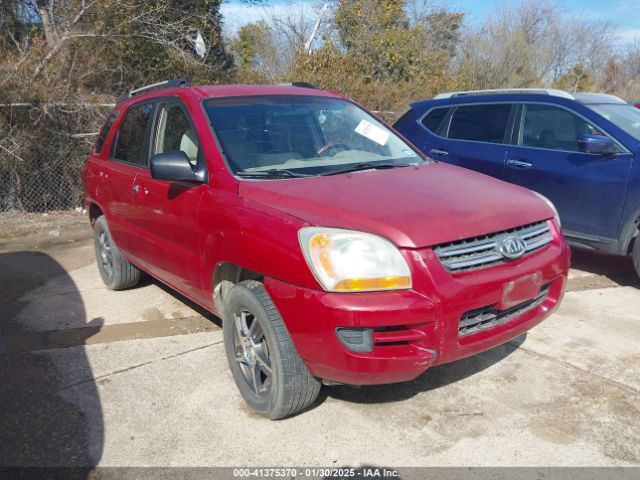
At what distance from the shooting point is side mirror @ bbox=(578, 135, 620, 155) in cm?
511

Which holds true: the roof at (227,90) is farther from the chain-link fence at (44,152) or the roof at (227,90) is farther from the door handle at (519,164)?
the chain-link fence at (44,152)

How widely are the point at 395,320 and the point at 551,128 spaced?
402cm

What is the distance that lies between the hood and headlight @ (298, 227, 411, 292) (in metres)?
0.06

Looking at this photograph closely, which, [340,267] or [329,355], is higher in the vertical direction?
[340,267]

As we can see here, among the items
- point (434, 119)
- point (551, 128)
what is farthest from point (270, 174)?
point (434, 119)

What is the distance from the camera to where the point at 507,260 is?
9.40 feet

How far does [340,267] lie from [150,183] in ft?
6.67

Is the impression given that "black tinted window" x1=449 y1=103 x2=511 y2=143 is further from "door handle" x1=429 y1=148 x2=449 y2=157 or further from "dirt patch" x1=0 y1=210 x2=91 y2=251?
"dirt patch" x1=0 y1=210 x2=91 y2=251

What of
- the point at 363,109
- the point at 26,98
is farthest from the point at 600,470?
the point at 26,98

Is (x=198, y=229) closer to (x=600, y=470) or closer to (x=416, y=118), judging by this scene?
(x=600, y=470)

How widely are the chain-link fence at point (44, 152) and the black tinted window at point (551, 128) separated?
6.27 m

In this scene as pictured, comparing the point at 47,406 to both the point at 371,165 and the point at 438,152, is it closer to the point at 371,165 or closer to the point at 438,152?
the point at 371,165

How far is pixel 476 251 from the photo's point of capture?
277 cm

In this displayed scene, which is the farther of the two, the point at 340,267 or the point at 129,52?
the point at 129,52
